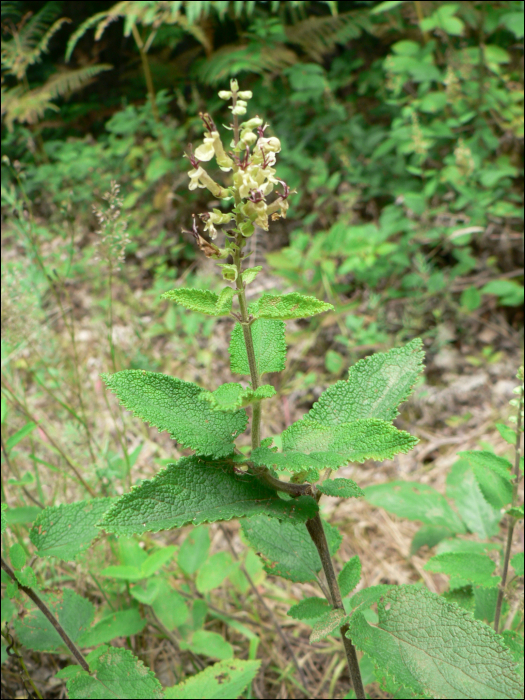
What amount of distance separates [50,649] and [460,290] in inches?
94.8

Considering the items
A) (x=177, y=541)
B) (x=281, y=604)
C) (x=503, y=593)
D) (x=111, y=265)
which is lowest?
(x=281, y=604)

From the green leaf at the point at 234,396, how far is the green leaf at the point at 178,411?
95 millimetres

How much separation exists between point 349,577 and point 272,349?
0.48 m

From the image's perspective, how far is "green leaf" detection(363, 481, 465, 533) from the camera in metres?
1.45

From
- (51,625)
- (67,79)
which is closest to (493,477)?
(51,625)

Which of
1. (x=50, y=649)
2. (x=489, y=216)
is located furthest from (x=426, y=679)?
(x=489, y=216)

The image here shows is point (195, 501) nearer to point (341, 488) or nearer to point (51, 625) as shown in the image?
point (341, 488)

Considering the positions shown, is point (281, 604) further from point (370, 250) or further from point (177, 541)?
point (370, 250)

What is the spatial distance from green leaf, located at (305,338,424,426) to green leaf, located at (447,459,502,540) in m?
0.69

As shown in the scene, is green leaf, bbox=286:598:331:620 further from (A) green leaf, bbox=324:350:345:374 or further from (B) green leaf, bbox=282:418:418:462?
(A) green leaf, bbox=324:350:345:374

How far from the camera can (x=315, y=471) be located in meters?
0.82

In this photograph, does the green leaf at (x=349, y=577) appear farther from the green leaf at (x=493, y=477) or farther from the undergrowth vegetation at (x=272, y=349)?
the green leaf at (x=493, y=477)

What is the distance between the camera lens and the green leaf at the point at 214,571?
1.44 metres

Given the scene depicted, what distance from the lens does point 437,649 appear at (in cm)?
81
